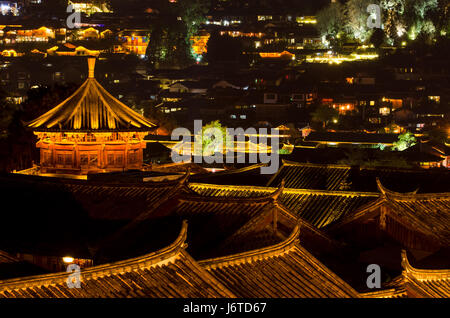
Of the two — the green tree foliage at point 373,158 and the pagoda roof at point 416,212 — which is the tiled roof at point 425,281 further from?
the green tree foliage at point 373,158

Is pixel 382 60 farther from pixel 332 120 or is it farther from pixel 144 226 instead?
pixel 144 226

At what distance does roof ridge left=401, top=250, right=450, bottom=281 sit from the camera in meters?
14.0

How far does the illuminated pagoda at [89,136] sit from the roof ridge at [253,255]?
39.1 ft

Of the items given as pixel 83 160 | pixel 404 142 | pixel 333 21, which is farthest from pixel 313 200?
pixel 333 21

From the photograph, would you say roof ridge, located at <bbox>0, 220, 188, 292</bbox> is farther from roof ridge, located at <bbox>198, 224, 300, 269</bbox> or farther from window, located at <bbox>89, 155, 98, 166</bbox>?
window, located at <bbox>89, 155, 98, 166</bbox>

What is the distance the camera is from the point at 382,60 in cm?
8462

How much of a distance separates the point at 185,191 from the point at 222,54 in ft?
253

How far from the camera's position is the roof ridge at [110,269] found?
1076cm

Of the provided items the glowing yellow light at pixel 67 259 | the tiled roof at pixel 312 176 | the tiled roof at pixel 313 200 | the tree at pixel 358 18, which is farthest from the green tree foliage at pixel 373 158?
the tree at pixel 358 18

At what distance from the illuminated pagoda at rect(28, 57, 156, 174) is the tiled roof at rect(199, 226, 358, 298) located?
39.4ft

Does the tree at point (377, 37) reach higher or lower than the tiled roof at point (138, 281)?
higher

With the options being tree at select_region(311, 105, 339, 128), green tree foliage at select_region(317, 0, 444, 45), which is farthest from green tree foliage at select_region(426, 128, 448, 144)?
green tree foliage at select_region(317, 0, 444, 45)

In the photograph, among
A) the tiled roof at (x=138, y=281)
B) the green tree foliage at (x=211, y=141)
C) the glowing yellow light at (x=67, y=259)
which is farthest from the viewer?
the green tree foliage at (x=211, y=141)

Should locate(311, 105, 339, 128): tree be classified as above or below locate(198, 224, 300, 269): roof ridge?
above
